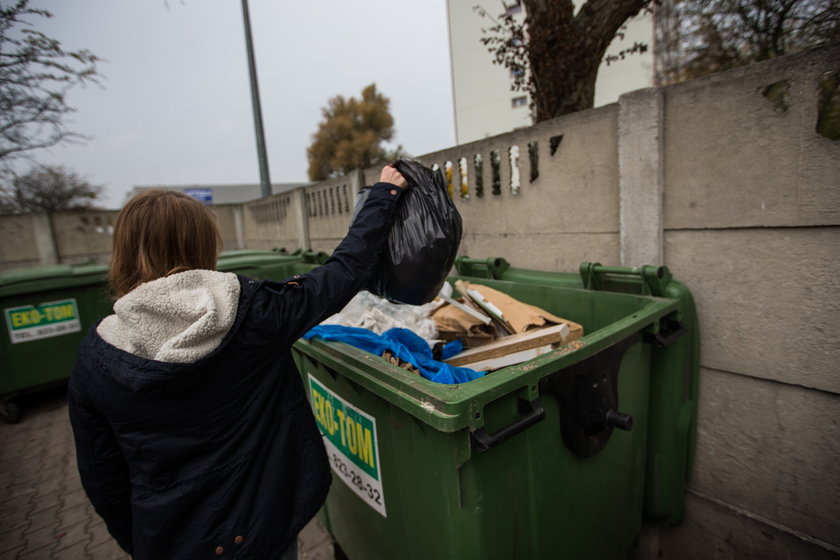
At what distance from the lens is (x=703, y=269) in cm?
197

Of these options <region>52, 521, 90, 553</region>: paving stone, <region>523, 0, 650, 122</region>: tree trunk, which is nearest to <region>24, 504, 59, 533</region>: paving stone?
<region>52, 521, 90, 553</region>: paving stone

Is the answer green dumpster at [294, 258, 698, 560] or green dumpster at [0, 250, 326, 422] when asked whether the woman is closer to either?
green dumpster at [294, 258, 698, 560]

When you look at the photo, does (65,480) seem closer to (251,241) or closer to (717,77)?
(717,77)

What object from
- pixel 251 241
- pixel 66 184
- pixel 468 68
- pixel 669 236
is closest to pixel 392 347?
pixel 669 236

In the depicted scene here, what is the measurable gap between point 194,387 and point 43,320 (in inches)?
160

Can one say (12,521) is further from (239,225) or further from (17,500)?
(239,225)

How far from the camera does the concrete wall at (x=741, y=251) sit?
1645mm

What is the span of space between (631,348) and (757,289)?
0.75 m

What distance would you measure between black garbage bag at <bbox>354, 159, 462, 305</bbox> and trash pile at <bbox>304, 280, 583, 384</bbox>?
0.85ft

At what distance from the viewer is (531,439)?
1.21 metres

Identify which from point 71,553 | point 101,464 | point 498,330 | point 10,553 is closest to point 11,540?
point 10,553

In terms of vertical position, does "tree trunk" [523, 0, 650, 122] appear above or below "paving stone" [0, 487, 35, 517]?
above

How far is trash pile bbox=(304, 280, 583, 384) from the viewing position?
150 cm

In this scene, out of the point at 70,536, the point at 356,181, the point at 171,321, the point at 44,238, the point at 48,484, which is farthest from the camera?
the point at 44,238
